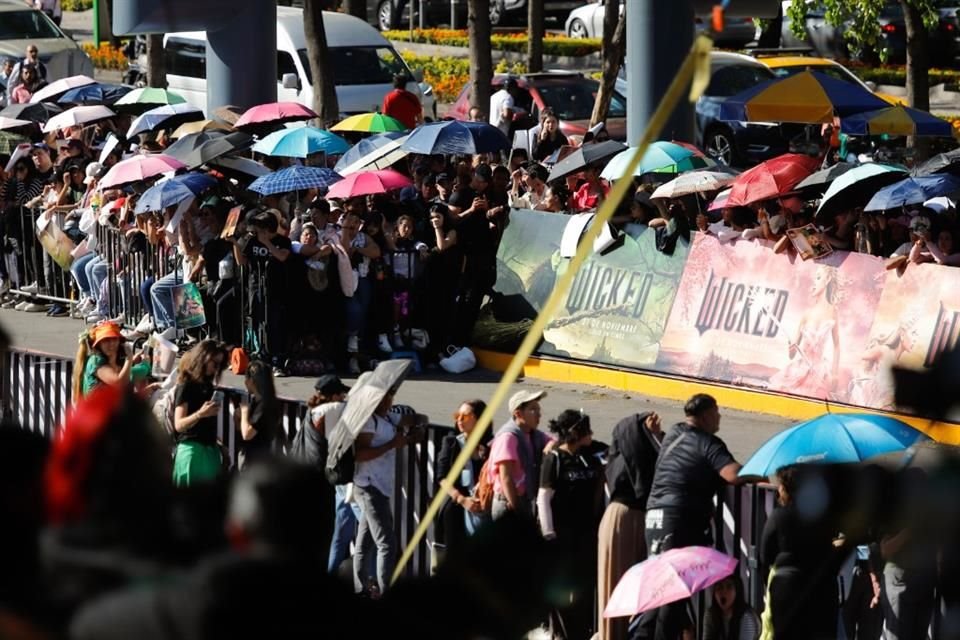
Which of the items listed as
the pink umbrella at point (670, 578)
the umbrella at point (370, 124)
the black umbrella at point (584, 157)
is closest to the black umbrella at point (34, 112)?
the umbrella at point (370, 124)

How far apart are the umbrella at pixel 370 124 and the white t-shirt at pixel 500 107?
2674mm

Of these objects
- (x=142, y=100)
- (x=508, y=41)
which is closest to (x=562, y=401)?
(x=142, y=100)

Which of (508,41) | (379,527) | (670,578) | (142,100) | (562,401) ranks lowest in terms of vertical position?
(562,401)

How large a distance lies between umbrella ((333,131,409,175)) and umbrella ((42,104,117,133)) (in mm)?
3759

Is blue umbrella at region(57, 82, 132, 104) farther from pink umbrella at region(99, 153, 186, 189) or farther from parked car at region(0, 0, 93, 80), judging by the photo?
parked car at region(0, 0, 93, 80)

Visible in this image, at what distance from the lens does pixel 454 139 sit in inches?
637

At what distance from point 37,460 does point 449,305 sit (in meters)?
11.6

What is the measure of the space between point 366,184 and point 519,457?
6093 millimetres

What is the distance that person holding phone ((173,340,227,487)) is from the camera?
941cm

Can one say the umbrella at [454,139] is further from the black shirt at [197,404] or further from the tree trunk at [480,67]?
the black shirt at [197,404]

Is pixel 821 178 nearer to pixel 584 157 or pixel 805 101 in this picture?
pixel 584 157

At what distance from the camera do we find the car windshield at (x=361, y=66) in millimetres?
26391

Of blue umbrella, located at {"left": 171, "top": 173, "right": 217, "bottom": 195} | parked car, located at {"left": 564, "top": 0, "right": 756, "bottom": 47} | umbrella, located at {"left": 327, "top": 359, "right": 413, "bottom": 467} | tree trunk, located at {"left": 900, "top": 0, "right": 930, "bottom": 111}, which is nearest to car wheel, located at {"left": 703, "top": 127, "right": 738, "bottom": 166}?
tree trunk, located at {"left": 900, "top": 0, "right": 930, "bottom": 111}

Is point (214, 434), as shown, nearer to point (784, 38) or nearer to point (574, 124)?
point (574, 124)
